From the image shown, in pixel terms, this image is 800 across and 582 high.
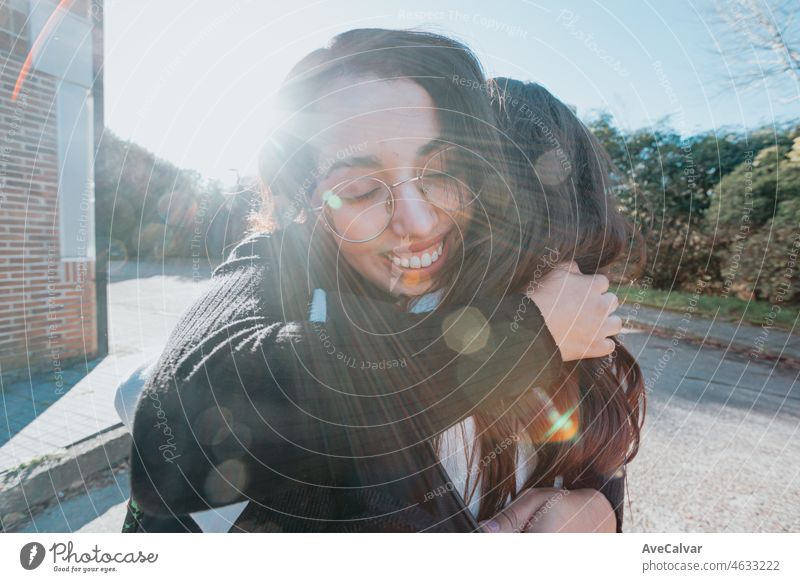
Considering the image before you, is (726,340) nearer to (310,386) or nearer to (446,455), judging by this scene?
(446,455)

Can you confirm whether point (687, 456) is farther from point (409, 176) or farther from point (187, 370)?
point (187, 370)

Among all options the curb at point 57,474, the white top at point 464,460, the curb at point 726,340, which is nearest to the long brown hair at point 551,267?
the white top at point 464,460

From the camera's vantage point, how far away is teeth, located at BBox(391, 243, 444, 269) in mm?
517

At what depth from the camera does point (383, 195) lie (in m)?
0.49

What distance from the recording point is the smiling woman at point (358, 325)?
40cm

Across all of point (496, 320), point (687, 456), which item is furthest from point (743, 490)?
point (496, 320)

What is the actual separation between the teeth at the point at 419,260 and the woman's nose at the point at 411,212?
1.0 inches

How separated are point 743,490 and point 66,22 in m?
1.84

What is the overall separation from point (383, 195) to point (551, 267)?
0.19 metres

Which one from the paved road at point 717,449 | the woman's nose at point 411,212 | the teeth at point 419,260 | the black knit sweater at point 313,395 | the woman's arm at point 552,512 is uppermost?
the woman's nose at point 411,212

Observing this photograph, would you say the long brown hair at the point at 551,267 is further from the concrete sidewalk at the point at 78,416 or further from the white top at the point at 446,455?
the concrete sidewalk at the point at 78,416
